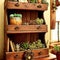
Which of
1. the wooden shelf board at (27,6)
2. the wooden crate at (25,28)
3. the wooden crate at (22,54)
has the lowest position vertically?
the wooden crate at (22,54)

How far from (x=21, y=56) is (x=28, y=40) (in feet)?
1.47

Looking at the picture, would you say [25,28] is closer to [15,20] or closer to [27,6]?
[15,20]

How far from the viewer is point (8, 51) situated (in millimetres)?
2355

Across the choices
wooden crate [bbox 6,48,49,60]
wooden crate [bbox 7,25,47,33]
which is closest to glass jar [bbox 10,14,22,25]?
wooden crate [bbox 7,25,47,33]

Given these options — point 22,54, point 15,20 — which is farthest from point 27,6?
point 22,54

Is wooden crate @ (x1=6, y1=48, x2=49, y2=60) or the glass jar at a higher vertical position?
the glass jar

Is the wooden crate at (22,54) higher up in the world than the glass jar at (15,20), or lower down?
lower down

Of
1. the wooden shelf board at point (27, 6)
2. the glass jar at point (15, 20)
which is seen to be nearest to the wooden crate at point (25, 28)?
the glass jar at point (15, 20)

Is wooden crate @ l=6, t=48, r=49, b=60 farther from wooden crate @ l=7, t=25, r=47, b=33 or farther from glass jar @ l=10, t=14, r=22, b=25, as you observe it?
glass jar @ l=10, t=14, r=22, b=25

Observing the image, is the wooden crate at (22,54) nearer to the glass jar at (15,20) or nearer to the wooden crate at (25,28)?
the wooden crate at (25,28)

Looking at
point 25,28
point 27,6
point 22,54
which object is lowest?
point 22,54

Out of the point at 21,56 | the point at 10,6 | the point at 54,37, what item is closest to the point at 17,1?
the point at 10,6

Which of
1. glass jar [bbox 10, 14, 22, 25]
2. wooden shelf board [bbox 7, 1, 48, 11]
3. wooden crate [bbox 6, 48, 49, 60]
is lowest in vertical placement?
wooden crate [bbox 6, 48, 49, 60]

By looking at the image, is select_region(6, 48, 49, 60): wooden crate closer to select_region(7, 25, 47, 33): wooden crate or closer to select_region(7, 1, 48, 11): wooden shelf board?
select_region(7, 25, 47, 33): wooden crate
